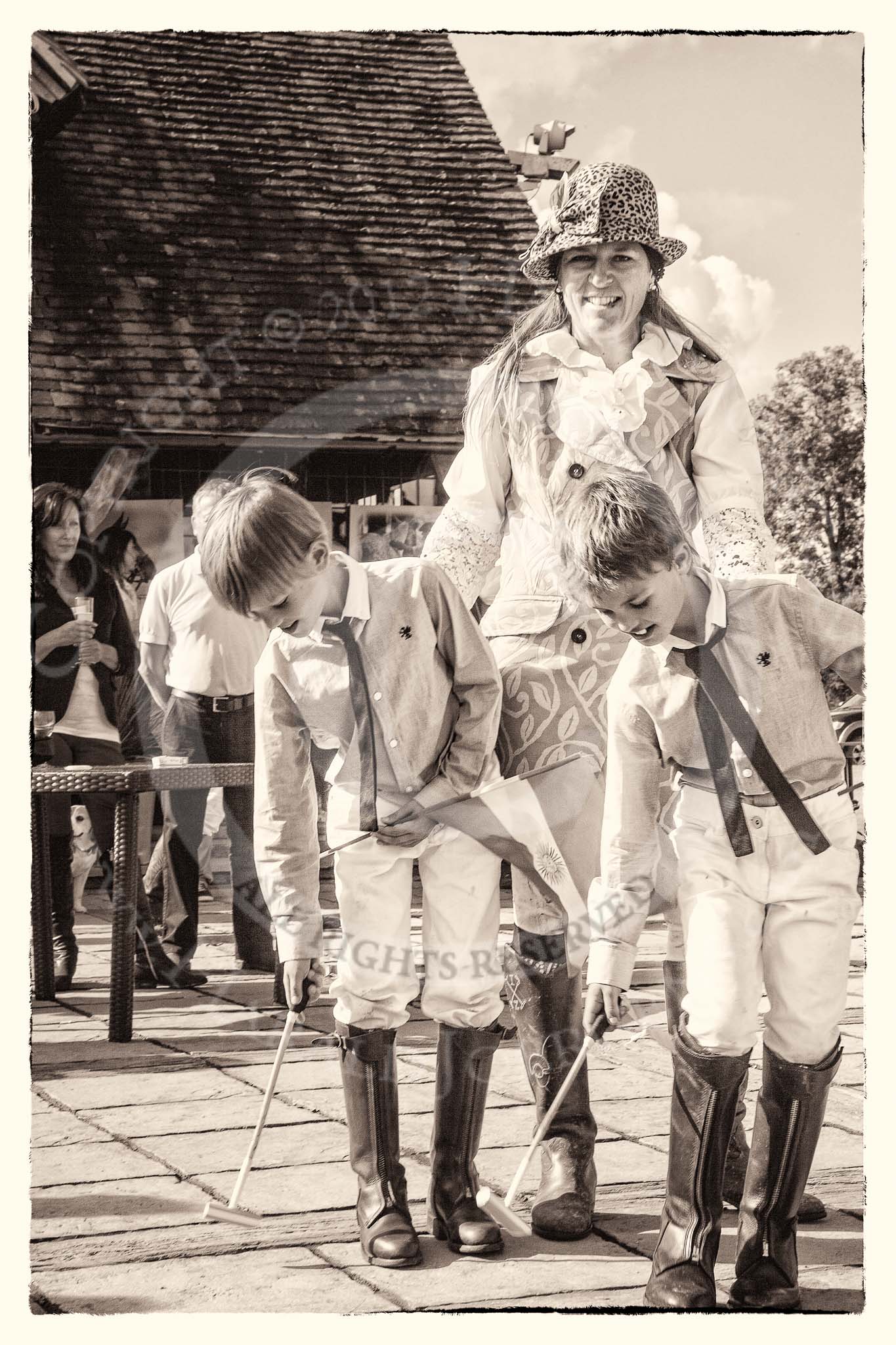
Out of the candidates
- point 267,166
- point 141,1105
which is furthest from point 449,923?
point 267,166

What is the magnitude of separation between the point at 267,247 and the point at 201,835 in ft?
6.68

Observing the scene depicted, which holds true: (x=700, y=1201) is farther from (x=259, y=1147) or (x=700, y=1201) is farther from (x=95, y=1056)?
(x=95, y=1056)

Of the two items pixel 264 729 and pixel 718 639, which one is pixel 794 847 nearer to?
pixel 718 639

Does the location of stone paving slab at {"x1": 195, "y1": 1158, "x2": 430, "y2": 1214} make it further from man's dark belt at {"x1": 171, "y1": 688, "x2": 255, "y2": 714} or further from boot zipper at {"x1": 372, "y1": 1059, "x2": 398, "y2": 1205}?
man's dark belt at {"x1": 171, "y1": 688, "x2": 255, "y2": 714}

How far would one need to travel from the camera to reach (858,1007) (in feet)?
15.6

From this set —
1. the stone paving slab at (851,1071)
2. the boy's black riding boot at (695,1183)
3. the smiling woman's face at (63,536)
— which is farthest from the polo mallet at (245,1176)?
the smiling woman's face at (63,536)

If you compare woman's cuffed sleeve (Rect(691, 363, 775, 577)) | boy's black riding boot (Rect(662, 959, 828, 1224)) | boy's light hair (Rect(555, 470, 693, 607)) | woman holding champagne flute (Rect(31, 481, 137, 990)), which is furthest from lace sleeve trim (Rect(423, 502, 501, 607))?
woman holding champagne flute (Rect(31, 481, 137, 990))

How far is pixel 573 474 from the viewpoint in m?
3.01

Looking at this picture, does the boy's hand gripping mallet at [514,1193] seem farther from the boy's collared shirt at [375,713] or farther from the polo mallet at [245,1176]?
the boy's collared shirt at [375,713]

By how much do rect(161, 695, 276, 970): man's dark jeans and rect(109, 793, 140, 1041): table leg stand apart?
0.59m

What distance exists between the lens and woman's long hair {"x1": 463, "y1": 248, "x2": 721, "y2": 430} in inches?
120

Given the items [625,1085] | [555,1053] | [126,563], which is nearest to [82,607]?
[126,563]

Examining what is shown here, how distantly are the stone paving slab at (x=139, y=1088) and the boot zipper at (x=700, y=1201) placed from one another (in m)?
1.65

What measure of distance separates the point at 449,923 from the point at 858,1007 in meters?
2.36
